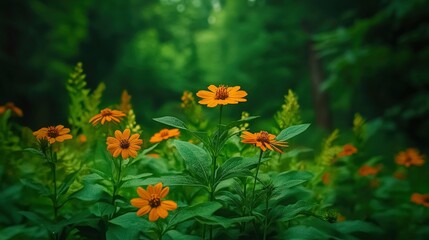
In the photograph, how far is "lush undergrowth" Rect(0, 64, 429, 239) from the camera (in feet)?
4.08

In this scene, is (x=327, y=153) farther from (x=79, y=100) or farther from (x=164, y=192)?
(x=79, y=100)

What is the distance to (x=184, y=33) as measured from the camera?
18.0 metres

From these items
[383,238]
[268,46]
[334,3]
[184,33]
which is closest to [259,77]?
[268,46]

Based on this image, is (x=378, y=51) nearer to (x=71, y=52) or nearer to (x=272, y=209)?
(x=272, y=209)

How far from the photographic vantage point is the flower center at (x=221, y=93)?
4.24 ft

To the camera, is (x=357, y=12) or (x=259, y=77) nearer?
(x=357, y=12)

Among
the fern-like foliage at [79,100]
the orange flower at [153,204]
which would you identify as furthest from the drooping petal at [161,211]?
the fern-like foliage at [79,100]

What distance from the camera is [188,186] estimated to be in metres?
1.49

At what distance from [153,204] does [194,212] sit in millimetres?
124

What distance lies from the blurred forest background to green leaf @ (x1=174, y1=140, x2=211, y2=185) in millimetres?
4403

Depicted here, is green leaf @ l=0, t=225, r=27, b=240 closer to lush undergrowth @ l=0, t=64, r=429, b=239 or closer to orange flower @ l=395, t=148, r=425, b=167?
lush undergrowth @ l=0, t=64, r=429, b=239

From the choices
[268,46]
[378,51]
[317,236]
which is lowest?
[317,236]

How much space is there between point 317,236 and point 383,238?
30.5 inches

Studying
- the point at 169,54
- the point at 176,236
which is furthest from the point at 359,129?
the point at 169,54
